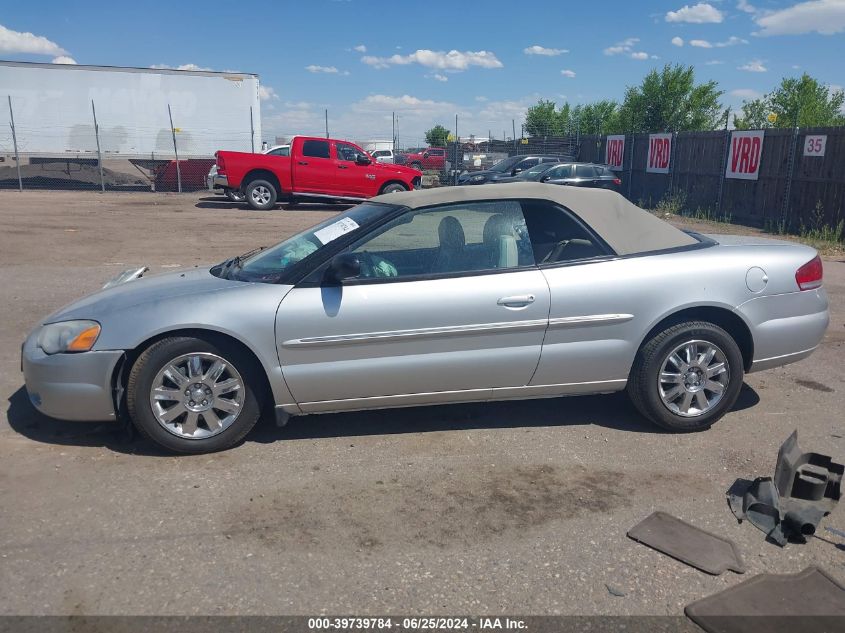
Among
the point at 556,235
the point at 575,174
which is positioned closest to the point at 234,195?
the point at 575,174

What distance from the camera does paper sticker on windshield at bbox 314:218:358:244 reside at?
451 cm

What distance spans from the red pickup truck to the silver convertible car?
50.1ft

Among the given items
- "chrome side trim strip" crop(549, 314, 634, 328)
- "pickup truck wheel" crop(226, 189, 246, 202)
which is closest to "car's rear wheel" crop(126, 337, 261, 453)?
"chrome side trim strip" crop(549, 314, 634, 328)

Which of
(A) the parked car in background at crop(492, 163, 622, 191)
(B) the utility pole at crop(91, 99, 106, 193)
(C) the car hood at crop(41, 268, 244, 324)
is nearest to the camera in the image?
(C) the car hood at crop(41, 268, 244, 324)

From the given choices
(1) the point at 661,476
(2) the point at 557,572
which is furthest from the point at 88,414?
(1) the point at 661,476

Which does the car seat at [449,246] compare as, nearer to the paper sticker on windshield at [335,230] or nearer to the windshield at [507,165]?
the paper sticker on windshield at [335,230]

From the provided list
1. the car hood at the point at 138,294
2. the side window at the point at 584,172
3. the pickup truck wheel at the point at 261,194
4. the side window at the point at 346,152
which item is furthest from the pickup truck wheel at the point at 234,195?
the car hood at the point at 138,294

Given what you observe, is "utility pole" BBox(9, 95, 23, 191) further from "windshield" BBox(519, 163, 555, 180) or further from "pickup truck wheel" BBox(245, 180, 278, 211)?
"windshield" BBox(519, 163, 555, 180)

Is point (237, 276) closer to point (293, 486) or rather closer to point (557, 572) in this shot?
point (293, 486)

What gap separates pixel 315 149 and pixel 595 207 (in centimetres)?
1590

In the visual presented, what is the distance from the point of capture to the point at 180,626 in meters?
2.75

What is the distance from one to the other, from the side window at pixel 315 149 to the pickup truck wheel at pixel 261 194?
1.30 meters

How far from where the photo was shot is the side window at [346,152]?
1992cm

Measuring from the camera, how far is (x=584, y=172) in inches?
830
